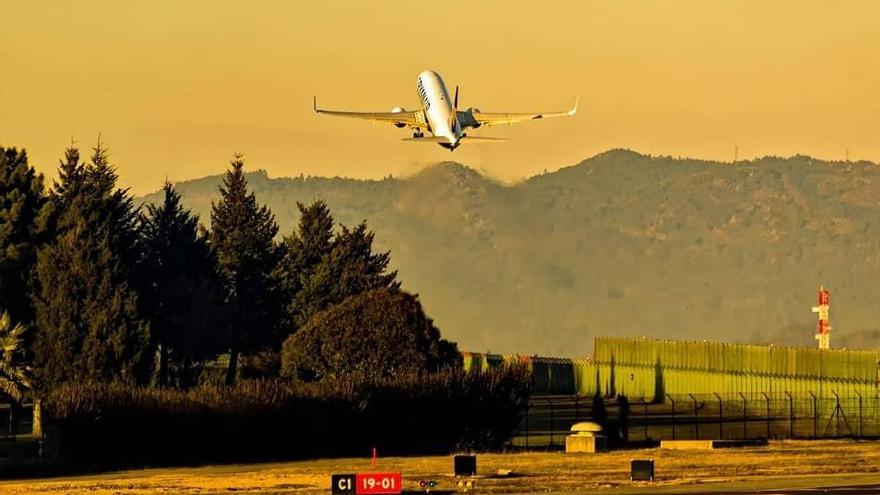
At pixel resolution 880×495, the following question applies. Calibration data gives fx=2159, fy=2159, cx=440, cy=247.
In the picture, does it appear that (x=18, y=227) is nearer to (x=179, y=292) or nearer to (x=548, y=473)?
(x=179, y=292)

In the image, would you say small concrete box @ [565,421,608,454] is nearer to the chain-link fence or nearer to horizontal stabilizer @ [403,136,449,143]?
the chain-link fence

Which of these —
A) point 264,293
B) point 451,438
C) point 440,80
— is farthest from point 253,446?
point 264,293

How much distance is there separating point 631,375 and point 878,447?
82.0 meters

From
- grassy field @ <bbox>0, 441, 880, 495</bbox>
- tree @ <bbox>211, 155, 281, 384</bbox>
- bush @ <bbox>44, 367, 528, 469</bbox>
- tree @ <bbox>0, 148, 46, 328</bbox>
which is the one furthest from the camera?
tree @ <bbox>211, 155, 281, 384</bbox>

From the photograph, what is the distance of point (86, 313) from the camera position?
5128 inches

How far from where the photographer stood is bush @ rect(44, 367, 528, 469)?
313 ft

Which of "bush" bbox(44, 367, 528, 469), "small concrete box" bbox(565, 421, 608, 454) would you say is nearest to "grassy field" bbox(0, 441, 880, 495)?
"small concrete box" bbox(565, 421, 608, 454)

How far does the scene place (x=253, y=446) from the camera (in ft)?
323

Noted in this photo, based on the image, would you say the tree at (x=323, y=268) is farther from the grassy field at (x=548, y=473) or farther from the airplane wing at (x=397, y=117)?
the grassy field at (x=548, y=473)

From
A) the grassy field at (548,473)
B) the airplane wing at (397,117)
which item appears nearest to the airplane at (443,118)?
the airplane wing at (397,117)

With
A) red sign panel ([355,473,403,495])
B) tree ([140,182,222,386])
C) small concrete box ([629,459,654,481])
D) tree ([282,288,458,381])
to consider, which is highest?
tree ([140,182,222,386])

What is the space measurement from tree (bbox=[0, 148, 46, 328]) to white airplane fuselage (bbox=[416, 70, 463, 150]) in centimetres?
2685

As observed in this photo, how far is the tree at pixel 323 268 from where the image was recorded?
172m

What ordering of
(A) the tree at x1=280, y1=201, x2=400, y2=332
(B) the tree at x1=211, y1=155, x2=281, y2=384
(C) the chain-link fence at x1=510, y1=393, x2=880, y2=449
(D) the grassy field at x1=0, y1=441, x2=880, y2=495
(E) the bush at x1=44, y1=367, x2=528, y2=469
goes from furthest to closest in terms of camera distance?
(A) the tree at x1=280, y1=201, x2=400, y2=332 < (B) the tree at x1=211, y1=155, x2=281, y2=384 < (C) the chain-link fence at x1=510, y1=393, x2=880, y2=449 < (E) the bush at x1=44, y1=367, x2=528, y2=469 < (D) the grassy field at x1=0, y1=441, x2=880, y2=495
